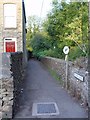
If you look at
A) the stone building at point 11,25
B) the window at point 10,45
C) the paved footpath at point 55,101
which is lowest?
the paved footpath at point 55,101

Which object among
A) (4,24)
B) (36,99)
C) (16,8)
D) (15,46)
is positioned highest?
(16,8)

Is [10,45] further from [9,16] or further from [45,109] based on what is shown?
[45,109]

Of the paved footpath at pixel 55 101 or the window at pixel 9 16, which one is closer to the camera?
the paved footpath at pixel 55 101

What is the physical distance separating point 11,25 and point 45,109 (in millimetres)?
13291

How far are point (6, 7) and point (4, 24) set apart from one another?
55.3 inches

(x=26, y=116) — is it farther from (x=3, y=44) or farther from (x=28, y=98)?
(x=3, y=44)

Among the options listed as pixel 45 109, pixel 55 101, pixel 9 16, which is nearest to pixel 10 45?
pixel 9 16

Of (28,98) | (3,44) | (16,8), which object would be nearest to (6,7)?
(16,8)

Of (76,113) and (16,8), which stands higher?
(16,8)

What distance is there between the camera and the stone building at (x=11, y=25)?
766 inches

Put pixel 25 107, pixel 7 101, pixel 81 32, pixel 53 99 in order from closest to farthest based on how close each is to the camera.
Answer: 1. pixel 7 101
2. pixel 25 107
3. pixel 53 99
4. pixel 81 32

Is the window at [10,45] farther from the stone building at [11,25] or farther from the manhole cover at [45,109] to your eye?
the manhole cover at [45,109]

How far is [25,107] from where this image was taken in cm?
766

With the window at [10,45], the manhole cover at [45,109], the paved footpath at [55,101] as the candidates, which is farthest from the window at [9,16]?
the manhole cover at [45,109]
